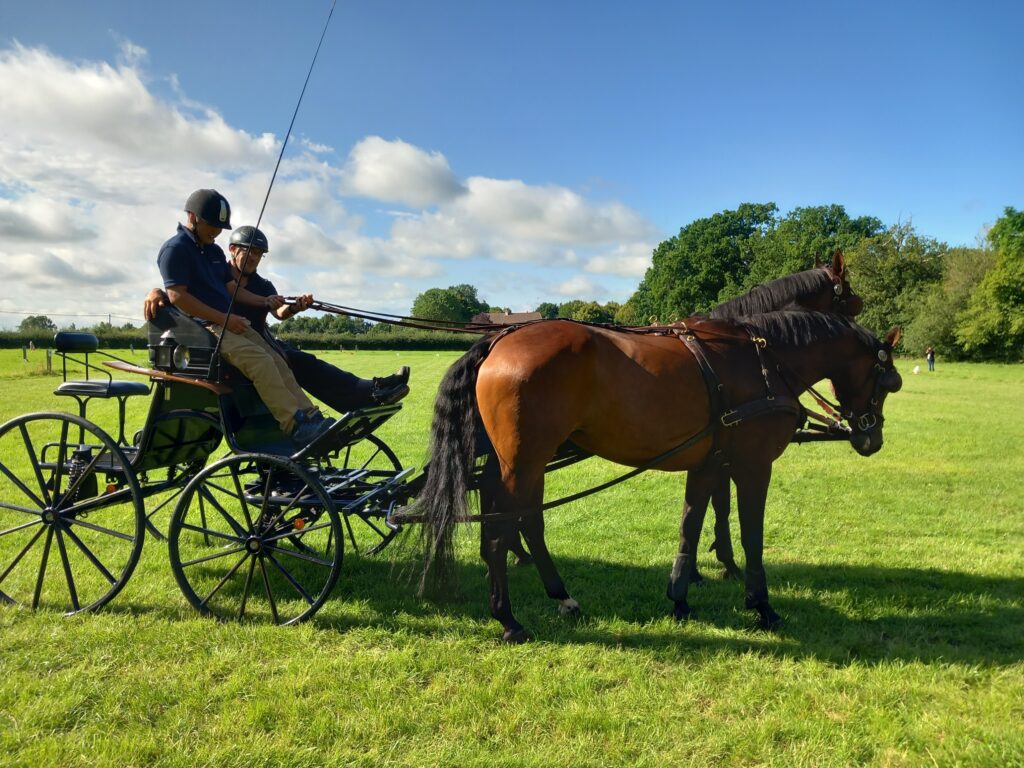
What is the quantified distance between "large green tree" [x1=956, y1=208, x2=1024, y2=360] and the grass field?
165ft

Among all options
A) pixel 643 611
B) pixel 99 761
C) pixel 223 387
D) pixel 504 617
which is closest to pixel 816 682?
pixel 643 611

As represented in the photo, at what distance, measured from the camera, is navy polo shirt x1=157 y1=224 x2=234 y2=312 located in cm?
393

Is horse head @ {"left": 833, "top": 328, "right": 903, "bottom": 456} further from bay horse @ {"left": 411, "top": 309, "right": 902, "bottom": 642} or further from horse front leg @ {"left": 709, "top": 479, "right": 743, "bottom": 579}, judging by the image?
horse front leg @ {"left": 709, "top": 479, "right": 743, "bottom": 579}

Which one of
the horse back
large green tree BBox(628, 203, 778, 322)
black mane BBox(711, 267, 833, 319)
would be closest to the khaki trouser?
the horse back

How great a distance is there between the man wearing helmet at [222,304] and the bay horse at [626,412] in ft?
3.34

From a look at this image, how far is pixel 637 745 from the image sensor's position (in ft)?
9.23

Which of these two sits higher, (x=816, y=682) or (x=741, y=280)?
(x=741, y=280)

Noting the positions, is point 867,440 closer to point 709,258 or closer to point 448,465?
point 448,465

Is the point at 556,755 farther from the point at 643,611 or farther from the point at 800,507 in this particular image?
the point at 800,507

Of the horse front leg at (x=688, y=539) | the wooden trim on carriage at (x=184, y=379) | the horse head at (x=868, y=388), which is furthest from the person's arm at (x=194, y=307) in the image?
the horse head at (x=868, y=388)

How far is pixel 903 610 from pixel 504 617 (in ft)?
9.53

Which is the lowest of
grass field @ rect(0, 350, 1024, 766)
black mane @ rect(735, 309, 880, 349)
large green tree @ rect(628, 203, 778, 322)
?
grass field @ rect(0, 350, 1024, 766)

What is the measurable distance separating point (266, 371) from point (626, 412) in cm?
237

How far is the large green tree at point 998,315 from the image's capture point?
4491cm
